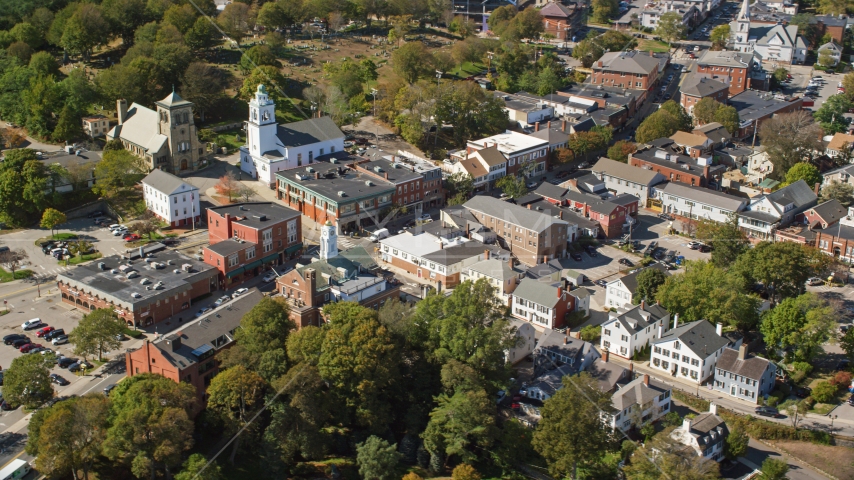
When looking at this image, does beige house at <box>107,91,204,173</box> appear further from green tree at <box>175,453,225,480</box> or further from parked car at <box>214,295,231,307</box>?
green tree at <box>175,453,225,480</box>

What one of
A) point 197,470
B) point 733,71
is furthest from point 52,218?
point 733,71

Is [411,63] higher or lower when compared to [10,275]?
higher

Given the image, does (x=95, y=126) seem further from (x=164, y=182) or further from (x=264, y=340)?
(x=264, y=340)

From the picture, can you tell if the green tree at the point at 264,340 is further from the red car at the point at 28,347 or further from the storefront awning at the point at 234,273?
the red car at the point at 28,347

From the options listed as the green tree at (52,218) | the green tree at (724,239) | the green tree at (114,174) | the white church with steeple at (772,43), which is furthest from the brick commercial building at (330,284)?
the white church with steeple at (772,43)

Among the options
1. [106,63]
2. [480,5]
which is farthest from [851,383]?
[480,5]

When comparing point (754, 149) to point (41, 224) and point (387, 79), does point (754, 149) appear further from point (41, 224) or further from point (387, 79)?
point (41, 224)

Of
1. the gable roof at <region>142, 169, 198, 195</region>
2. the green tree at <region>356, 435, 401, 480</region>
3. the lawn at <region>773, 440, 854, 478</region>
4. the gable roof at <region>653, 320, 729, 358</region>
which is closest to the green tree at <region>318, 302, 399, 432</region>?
the green tree at <region>356, 435, 401, 480</region>
